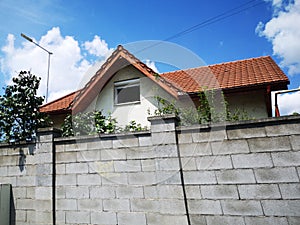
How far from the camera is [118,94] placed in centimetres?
695

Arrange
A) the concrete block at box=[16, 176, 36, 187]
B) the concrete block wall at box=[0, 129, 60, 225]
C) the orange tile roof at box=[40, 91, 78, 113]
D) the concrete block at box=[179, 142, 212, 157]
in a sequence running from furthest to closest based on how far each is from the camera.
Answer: the orange tile roof at box=[40, 91, 78, 113] → the concrete block at box=[16, 176, 36, 187] → the concrete block wall at box=[0, 129, 60, 225] → the concrete block at box=[179, 142, 212, 157]

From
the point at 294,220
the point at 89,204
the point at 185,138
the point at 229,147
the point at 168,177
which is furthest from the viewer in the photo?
the point at 89,204

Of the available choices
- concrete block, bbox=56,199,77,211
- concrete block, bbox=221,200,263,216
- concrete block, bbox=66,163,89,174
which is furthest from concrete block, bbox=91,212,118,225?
concrete block, bbox=221,200,263,216

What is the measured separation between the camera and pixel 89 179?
3.27 m

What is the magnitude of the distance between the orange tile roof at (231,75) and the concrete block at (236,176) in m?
3.22

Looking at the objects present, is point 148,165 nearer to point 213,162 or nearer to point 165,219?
point 165,219

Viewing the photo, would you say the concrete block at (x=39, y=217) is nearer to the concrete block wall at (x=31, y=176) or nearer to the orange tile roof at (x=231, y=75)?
the concrete block wall at (x=31, y=176)

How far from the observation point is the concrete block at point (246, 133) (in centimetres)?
265

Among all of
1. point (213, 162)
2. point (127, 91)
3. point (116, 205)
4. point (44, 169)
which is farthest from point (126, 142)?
point (127, 91)

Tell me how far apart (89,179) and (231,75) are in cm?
560

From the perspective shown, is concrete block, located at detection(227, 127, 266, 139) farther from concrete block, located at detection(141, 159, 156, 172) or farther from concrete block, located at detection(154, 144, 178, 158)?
concrete block, located at detection(141, 159, 156, 172)

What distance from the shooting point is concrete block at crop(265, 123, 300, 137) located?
8.27ft

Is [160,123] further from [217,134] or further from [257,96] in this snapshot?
[257,96]

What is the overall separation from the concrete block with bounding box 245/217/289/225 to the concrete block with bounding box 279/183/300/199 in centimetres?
28
